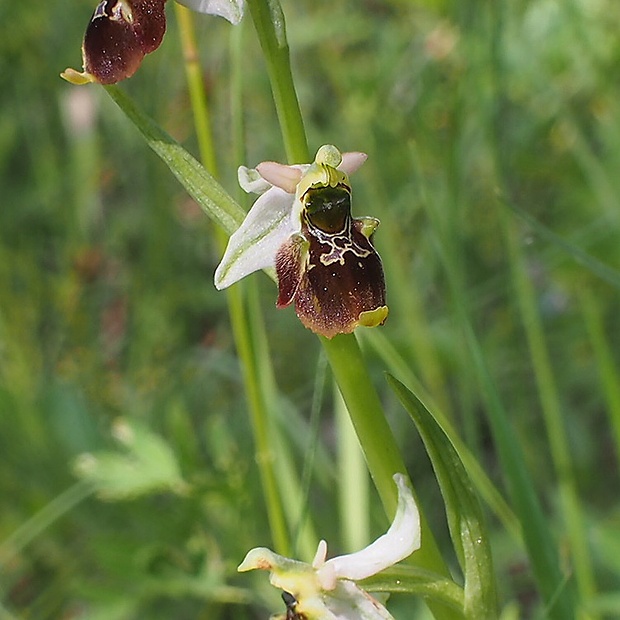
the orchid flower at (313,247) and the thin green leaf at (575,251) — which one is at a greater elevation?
the thin green leaf at (575,251)

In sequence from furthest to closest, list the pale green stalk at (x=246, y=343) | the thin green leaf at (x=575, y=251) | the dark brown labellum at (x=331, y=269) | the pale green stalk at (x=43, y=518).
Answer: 1. the pale green stalk at (x=43, y=518)
2. the pale green stalk at (x=246, y=343)
3. the thin green leaf at (x=575, y=251)
4. the dark brown labellum at (x=331, y=269)

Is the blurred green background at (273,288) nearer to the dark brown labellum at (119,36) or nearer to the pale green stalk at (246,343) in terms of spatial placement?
the pale green stalk at (246,343)

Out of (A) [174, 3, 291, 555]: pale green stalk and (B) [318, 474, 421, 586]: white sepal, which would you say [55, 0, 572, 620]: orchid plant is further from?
(A) [174, 3, 291, 555]: pale green stalk

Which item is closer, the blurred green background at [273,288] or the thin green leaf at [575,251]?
the thin green leaf at [575,251]

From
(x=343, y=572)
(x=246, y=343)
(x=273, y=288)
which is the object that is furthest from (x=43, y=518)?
(x=273, y=288)

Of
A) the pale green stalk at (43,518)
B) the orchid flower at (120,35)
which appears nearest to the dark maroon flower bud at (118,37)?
the orchid flower at (120,35)

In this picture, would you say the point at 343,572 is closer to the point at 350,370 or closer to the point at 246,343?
A: the point at 350,370

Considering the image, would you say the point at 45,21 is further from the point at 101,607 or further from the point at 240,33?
the point at 101,607
